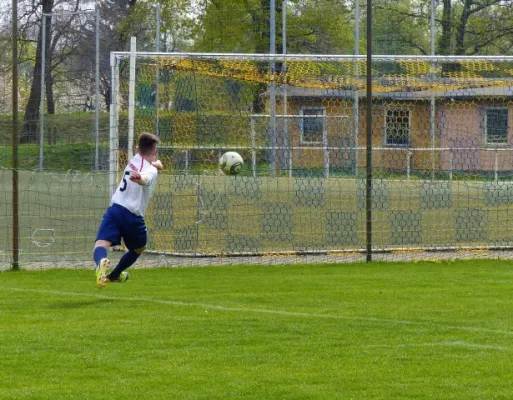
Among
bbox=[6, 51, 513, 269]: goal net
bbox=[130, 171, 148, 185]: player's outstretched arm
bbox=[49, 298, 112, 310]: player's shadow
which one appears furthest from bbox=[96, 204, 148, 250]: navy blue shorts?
bbox=[6, 51, 513, 269]: goal net

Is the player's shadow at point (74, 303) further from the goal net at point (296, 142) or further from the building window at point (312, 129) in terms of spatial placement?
the building window at point (312, 129)

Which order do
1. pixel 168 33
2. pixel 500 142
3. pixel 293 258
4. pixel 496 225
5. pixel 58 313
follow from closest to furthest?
pixel 58 313 < pixel 293 258 < pixel 496 225 < pixel 500 142 < pixel 168 33

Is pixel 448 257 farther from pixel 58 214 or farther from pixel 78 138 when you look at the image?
pixel 78 138

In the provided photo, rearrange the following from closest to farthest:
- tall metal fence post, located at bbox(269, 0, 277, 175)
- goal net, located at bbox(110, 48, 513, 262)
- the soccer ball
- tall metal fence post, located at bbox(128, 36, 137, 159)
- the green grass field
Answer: the green grass field
the soccer ball
tall metal fence post, located at bbox(128, 36, 137, 159)
goal net, located at bbox(110, 48, 513, 262)
tall metal fence post, located at bbox(269, 0, 277, 175)

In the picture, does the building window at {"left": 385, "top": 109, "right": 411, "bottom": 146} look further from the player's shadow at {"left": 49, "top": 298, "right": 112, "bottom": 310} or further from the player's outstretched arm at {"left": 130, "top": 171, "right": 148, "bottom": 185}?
the player's shadow at {"left": 49, "top": 298, "right": 112, "bottom": 310}

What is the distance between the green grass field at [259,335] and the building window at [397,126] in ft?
34.5

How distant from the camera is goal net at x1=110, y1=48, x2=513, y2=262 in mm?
17641

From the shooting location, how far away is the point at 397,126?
25.3 meters

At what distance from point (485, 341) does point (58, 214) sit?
16.7m

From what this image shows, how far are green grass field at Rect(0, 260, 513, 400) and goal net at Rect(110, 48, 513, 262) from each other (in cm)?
339

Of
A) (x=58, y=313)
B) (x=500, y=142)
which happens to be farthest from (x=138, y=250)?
(x=500, y=142)

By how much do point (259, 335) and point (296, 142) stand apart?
18086 mm

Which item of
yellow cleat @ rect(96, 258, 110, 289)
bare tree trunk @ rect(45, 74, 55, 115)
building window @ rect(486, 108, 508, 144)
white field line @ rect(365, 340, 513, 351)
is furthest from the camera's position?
bare tree trunk @ rect(45, 74, 55, 115)

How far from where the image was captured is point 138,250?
12.5 m
